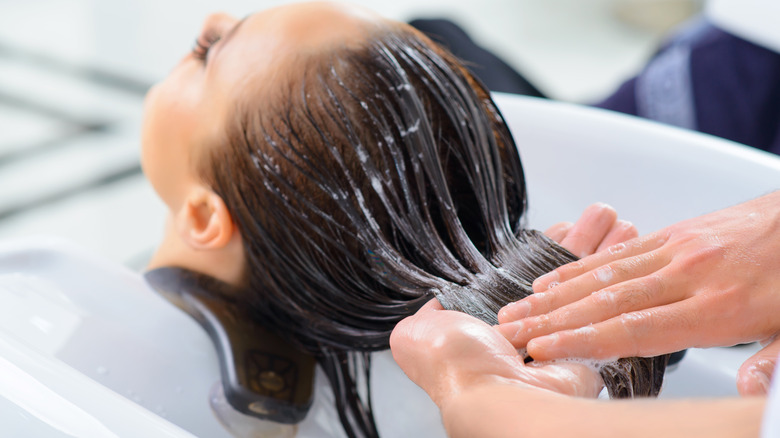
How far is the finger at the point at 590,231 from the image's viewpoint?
631mm

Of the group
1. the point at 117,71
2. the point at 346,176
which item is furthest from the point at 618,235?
the point at 117,71

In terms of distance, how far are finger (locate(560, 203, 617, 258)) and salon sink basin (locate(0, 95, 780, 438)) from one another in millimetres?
204

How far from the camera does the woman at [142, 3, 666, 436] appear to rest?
62 cm

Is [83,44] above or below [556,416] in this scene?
below

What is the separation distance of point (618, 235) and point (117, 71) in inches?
69.2

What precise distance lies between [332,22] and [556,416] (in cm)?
41

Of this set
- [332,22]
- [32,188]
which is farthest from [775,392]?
[32,188]

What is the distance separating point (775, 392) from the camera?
307 mm

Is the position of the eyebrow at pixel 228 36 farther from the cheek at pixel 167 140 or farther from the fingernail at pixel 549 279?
the fingernail at pixel 549 279

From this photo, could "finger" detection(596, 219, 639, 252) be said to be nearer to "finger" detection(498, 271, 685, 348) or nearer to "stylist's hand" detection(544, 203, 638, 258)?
"stylist's hand" detection(544, 203, 638, 258)

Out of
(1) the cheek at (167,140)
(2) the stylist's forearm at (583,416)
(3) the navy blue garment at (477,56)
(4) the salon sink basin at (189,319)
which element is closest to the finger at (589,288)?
(2) the stylist's forearm at (583,416)

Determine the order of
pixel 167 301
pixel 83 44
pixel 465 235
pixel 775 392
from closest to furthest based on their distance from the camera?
1. pixel 775 392
2. pixel 465 235
3. pixel 167 301
4. pixel 83 44

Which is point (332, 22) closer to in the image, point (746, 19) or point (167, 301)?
point (167, 301)

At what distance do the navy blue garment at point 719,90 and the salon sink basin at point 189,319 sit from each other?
0.28 meters
